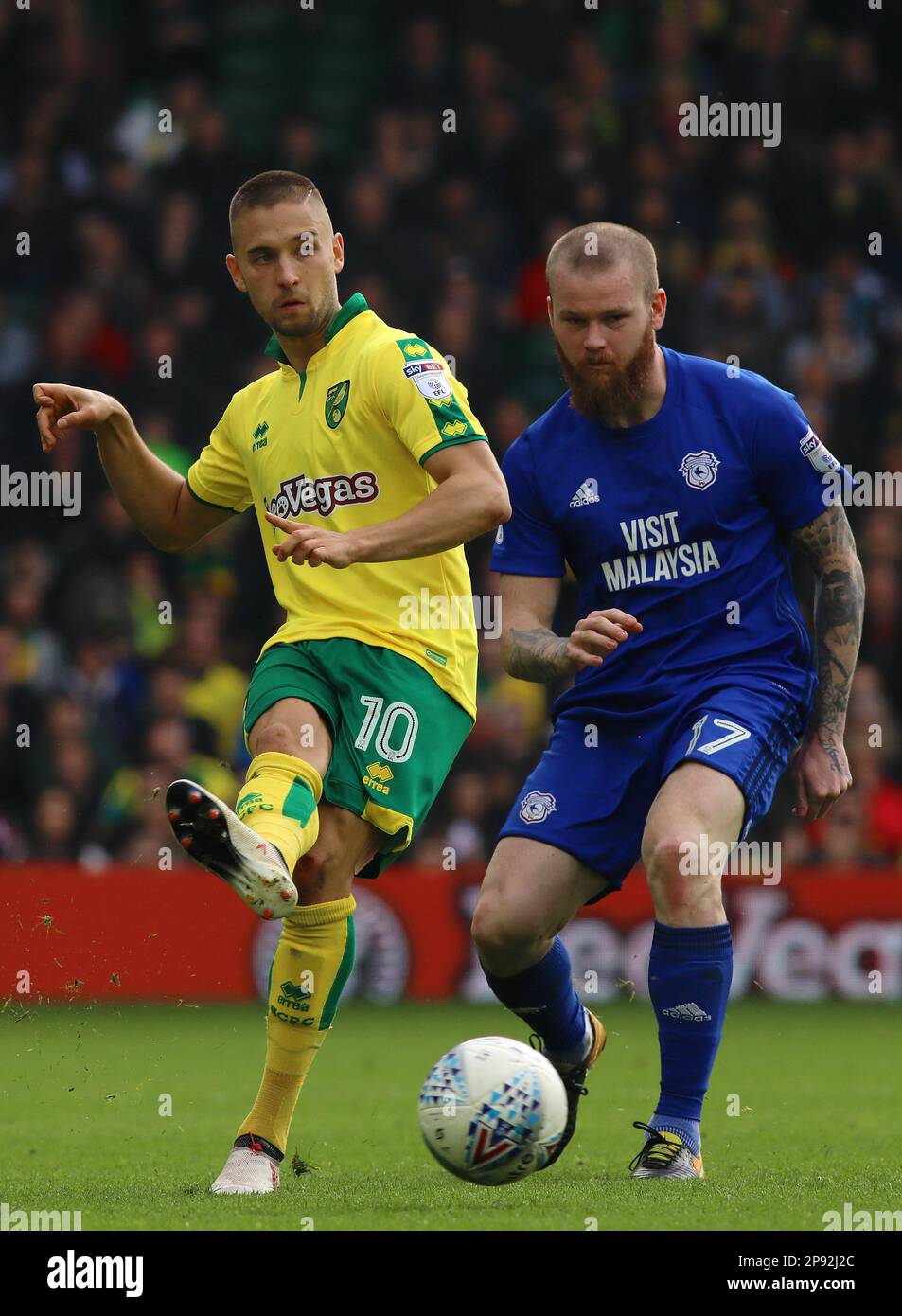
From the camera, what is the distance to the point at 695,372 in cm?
518

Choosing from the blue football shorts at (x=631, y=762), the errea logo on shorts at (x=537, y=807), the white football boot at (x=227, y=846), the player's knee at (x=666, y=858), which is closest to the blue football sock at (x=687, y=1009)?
the player's knee at (x=666, y=858)

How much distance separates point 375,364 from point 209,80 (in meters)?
10.1

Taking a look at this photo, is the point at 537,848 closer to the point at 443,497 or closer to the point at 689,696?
the point at 689,696

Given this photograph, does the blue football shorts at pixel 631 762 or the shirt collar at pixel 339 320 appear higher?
the shirt collar at pixel 339 320

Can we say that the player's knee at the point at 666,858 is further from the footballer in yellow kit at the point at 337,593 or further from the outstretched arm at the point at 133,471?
the outstretched arm at the point at 133,471

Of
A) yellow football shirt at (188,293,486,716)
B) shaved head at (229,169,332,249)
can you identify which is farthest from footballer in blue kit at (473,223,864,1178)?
shaved head at (229,169,332,249)

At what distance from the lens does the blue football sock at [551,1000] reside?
5125 mm

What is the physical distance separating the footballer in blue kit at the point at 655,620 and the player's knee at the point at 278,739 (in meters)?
0.70

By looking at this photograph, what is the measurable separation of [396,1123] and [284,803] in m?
2.12

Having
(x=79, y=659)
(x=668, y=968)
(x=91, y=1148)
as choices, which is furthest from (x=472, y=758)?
(x=668, y=968)

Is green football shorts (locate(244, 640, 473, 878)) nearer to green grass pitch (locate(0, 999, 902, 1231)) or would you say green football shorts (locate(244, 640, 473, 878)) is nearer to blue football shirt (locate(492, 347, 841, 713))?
blue football shirt (locate(492, 347, 841, 713))
